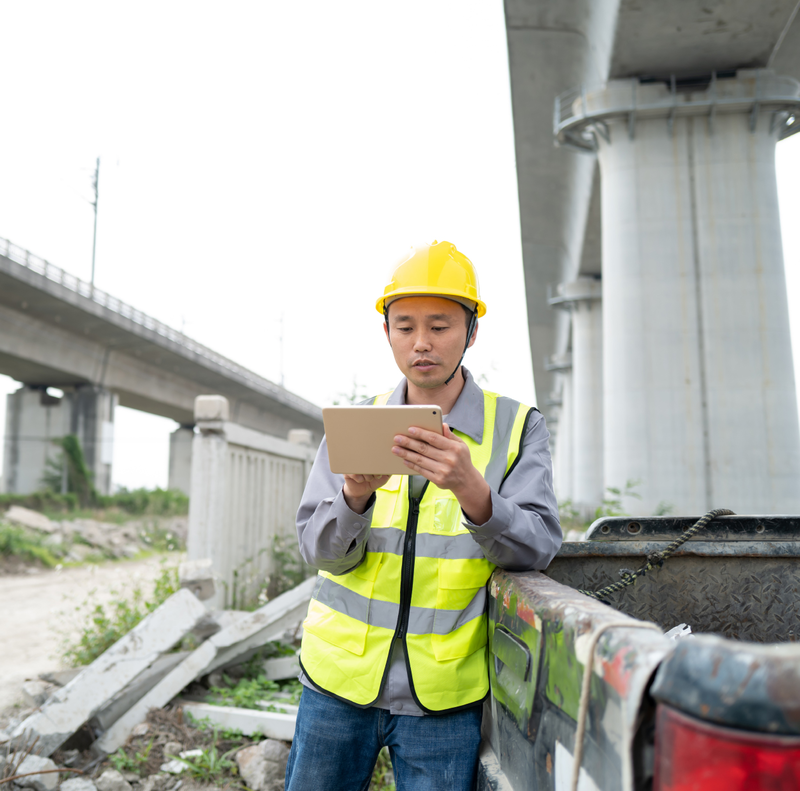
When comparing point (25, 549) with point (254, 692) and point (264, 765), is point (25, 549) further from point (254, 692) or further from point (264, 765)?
point (264, 765)

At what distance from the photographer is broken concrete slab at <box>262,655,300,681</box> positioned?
459cm

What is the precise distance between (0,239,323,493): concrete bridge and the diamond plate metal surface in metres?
20.7

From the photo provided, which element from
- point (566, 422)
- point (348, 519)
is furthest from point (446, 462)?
point (566, 422)

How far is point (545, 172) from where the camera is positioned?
1858 centimetres

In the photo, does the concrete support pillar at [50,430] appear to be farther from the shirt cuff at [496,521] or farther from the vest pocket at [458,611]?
the shirt cuff at [496,521]

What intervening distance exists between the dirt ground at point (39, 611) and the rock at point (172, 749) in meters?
1.65

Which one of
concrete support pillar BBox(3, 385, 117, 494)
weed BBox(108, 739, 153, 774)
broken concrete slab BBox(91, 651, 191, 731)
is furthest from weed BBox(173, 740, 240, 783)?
concrete support pillar BBox(3, 385, 117, 494)

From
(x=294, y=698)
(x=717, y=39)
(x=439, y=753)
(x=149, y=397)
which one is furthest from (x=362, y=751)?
(x=149, y=397)

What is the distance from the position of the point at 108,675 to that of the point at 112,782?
55cm

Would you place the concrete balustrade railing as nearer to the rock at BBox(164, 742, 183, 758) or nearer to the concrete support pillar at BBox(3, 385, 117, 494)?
the rock at BBox(164, 742, 183, 758)

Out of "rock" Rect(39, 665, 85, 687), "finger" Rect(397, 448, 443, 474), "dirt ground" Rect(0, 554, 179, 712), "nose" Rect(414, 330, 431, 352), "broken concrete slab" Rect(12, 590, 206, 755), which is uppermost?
"nose" Rect(414, 330, 431, 352)

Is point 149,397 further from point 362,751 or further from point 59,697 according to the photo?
point 362,751

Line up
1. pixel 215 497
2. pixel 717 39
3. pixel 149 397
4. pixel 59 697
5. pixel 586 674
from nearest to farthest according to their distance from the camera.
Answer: pixel 586 674, pixel 59 697, pixel 215 497, pixel 717 39, pixel 149 397

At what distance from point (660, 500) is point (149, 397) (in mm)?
23521
